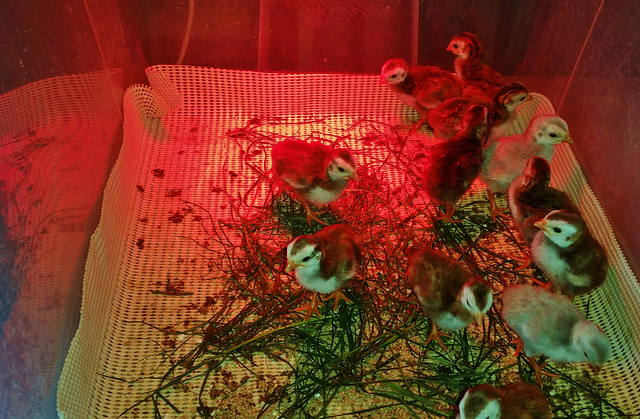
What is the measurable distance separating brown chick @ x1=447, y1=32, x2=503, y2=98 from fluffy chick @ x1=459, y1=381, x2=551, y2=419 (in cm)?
179

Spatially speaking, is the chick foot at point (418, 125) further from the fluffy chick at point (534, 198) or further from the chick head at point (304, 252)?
the chick head at point (304, 252)

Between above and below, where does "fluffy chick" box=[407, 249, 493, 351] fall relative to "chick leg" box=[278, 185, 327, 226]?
above

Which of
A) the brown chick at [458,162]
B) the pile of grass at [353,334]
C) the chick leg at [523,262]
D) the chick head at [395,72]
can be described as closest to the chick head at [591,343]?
the pile of grass at [353,334]

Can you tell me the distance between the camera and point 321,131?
3.38m

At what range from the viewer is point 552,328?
6.89ft

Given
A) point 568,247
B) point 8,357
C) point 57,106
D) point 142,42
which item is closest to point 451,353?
point 568,247

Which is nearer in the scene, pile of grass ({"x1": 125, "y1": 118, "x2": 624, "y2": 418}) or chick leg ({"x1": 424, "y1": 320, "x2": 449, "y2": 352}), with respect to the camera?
pile of grass ({"x1": 125, "y1": 118, "x2": 624, "y2": 418})

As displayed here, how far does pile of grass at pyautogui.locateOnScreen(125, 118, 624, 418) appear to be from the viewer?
2275 millimetres

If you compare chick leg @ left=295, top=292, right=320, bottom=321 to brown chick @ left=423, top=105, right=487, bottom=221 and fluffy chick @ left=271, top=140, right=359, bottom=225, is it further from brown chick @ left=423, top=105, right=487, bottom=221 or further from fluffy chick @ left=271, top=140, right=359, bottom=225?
brown chick @ left=423, top=105, right=487, bottom=221

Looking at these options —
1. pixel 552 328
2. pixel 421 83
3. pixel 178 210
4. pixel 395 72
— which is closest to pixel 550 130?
pixel 421 83

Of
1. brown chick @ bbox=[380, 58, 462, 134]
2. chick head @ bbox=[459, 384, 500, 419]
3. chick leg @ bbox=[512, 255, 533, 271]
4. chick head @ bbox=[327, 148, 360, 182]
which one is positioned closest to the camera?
chick head @ bbox=[459, 384, 500, 419]

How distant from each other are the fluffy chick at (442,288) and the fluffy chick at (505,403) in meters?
0.29

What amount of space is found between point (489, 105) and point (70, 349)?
Result: 245 centimetres

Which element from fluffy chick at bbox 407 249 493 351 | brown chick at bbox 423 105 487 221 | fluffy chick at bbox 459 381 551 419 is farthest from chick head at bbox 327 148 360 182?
fluffy chick at bbox 459 381 551 419
